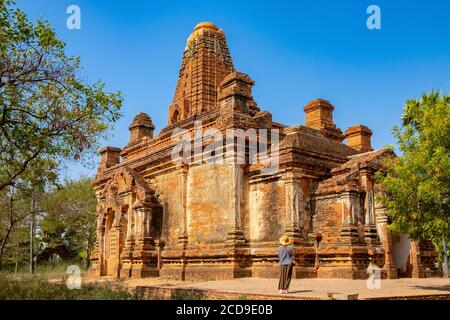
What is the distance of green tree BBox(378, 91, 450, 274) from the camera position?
1017 cm

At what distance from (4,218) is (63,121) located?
2138cm

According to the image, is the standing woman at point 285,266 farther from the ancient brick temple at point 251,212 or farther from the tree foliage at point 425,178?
the ancient brick temple at point 251,212

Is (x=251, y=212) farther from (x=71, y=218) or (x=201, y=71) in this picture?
(x=71, y=218)

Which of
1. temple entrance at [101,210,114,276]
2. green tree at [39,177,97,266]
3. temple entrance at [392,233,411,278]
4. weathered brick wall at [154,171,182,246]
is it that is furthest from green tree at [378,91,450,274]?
green tree at [39,177,97,266]

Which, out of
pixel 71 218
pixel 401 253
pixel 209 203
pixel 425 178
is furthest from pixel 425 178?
pixel 71 218

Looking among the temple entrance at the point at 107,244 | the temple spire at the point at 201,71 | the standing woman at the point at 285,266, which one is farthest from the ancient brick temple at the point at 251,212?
the standing woman at the point at 285,266

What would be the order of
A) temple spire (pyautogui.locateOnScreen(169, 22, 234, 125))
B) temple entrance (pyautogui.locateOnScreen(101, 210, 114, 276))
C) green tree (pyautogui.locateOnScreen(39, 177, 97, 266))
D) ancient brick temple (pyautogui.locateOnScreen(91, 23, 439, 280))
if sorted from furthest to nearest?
green tree (pyautogui.locateOnScreen(39, 177, 97, 266))
temple spire (pyautogui.locateOnScreen(169, 22, 234, 125))
temple entrance (pyautogui.locateOnScreen(101, 210, 114, 276))
ancient brick temple (pyautogui.locateOnScreen(91, 23, 439, 280))

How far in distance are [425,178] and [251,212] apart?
6518mm

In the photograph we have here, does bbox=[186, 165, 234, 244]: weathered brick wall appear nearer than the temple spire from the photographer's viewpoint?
Yes

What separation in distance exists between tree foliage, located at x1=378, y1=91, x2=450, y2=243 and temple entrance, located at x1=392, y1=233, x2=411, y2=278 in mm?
5104

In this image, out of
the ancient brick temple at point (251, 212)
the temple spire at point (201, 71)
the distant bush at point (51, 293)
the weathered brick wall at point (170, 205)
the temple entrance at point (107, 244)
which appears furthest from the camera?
the temple spire at point (201, 71)

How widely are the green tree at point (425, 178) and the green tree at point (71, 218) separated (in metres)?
25.2

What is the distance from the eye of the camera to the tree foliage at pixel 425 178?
33.4 feet

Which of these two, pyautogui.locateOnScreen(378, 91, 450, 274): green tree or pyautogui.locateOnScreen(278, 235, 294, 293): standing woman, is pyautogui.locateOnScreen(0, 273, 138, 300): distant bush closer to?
pyautogui.locateOnScreen(278, 235, 294, 293): standing woman
